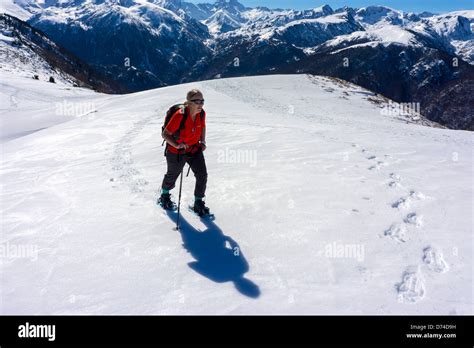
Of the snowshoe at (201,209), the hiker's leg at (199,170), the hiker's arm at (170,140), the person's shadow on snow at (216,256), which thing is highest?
the hiker's arm at (170,140)

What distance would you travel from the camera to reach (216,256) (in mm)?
5379

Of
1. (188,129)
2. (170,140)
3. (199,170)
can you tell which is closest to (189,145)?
(188,129)

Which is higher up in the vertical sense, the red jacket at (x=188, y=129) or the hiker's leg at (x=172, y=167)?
the red jacket at (x=188, y=129)

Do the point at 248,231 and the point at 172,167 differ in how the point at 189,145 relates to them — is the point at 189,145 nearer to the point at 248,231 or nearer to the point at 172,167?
the point at 172,167

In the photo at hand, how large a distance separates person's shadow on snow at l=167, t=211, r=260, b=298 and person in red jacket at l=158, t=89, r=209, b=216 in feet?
2.02

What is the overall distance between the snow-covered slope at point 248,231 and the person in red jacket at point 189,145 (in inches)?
20.1

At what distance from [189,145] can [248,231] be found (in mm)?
1961

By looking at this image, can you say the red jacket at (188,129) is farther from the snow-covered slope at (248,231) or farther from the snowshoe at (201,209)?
the snow-covered slope at (248,231)

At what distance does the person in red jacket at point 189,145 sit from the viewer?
598 centimetres

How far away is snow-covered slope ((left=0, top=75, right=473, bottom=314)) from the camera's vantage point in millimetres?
4363

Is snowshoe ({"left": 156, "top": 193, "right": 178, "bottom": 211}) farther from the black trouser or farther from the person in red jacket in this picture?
the black trouser

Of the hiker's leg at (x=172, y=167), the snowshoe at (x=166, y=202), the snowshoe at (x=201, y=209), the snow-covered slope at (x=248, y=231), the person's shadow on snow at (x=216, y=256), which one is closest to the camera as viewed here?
the snow-covered slope at (x=248, y=231)

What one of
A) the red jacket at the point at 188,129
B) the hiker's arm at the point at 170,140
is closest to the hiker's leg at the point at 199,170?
the red jacket at the point at 188,129

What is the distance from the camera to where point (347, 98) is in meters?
29.9
